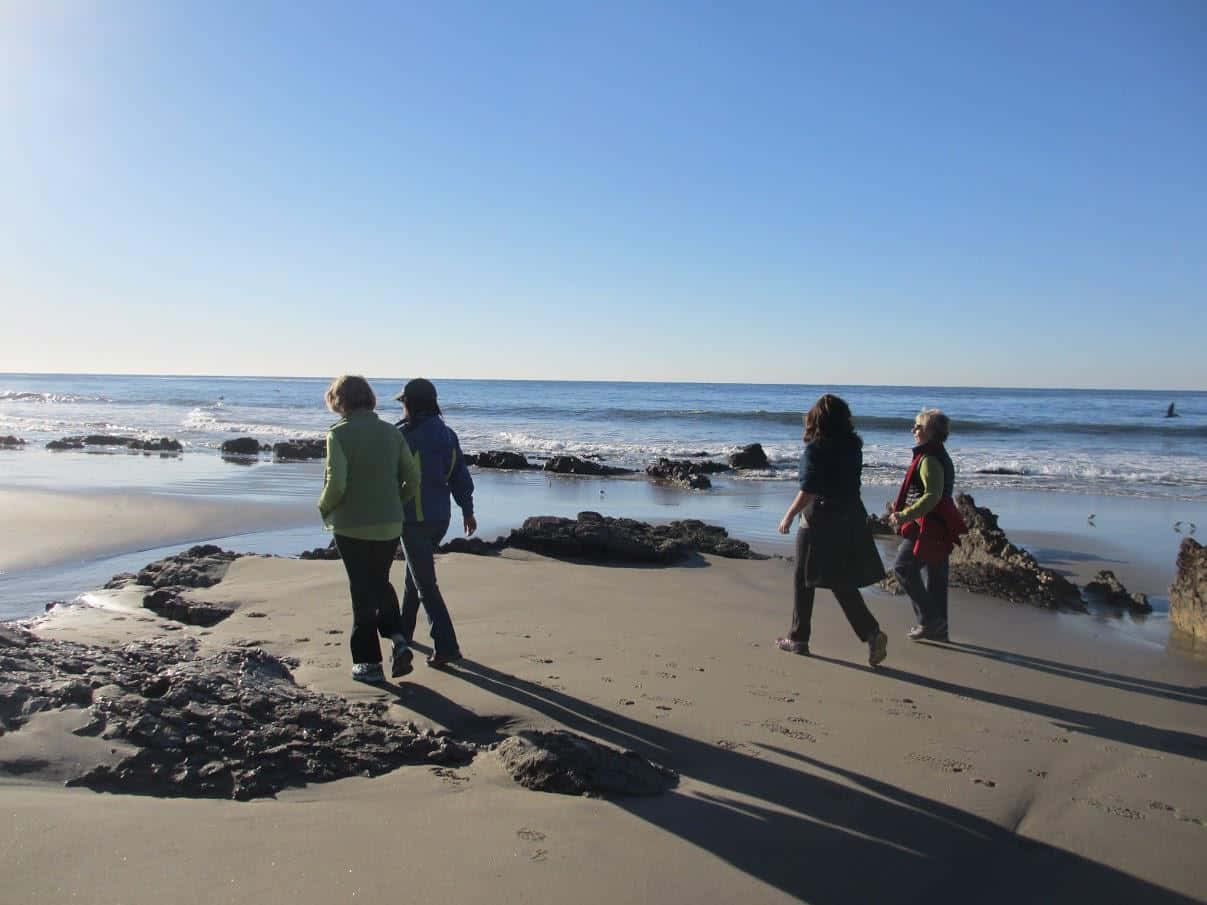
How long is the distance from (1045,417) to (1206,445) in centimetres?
1429

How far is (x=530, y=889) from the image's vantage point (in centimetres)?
252

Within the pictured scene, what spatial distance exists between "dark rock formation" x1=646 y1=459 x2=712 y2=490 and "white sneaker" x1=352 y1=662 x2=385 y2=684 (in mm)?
12087

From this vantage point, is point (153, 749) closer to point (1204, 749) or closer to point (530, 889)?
point (530, 889)

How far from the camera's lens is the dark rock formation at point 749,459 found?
2031 cm

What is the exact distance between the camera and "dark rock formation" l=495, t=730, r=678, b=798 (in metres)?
3.18

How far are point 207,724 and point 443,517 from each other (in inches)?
80.5

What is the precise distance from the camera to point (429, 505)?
5.17 m

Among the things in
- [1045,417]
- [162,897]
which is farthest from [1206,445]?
[162,897]

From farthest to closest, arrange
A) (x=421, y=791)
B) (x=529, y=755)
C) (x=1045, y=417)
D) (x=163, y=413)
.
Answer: (x=1045, y=417), (x=163, y=413), (x=529, y=755), (x=421, y=791)

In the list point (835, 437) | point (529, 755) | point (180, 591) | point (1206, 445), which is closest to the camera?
point (529, 755)

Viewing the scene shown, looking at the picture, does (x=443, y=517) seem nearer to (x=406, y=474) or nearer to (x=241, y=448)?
(x=406, y=474)

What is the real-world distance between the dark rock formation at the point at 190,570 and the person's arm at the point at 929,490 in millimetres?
5401

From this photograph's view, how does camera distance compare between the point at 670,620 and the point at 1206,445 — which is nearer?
the point at 670,620

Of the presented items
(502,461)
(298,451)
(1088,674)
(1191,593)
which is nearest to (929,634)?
(1088,674)
